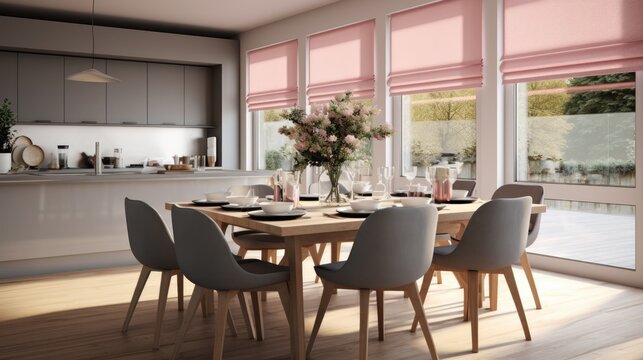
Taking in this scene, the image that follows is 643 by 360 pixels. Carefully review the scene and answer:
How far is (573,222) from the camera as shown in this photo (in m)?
5.23

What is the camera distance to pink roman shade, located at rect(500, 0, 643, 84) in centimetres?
467

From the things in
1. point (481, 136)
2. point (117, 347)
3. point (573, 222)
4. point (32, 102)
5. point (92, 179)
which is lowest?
point (117, 347)

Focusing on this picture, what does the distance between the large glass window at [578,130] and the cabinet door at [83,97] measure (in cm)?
519

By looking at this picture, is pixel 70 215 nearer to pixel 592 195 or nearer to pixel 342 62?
pixel 342 62

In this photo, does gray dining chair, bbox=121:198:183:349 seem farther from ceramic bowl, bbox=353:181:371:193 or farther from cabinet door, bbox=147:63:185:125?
cabinet door, bbox=147:63:185:125

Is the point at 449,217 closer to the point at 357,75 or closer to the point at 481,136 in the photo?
the point at 481,136

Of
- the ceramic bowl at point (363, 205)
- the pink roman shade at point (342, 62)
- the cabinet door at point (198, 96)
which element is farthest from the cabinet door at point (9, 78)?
the ceramic bowl at point (363, 205)

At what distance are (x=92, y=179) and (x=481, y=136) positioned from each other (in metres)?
3.27

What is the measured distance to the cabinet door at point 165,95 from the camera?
8656 mm

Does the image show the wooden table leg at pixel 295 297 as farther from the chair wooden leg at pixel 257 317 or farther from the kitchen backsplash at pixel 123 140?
the kitchen backsplash at pixel 123 140

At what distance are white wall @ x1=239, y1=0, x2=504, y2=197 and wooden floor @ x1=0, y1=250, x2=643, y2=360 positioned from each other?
1266 mm

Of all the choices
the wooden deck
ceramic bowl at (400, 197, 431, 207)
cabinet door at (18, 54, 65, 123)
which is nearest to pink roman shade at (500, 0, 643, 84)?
the wooden deck

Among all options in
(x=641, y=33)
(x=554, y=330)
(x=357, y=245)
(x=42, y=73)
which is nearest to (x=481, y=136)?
(x=641, y=33)

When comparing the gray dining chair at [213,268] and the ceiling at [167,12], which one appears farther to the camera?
the ceiling at [167,12]
